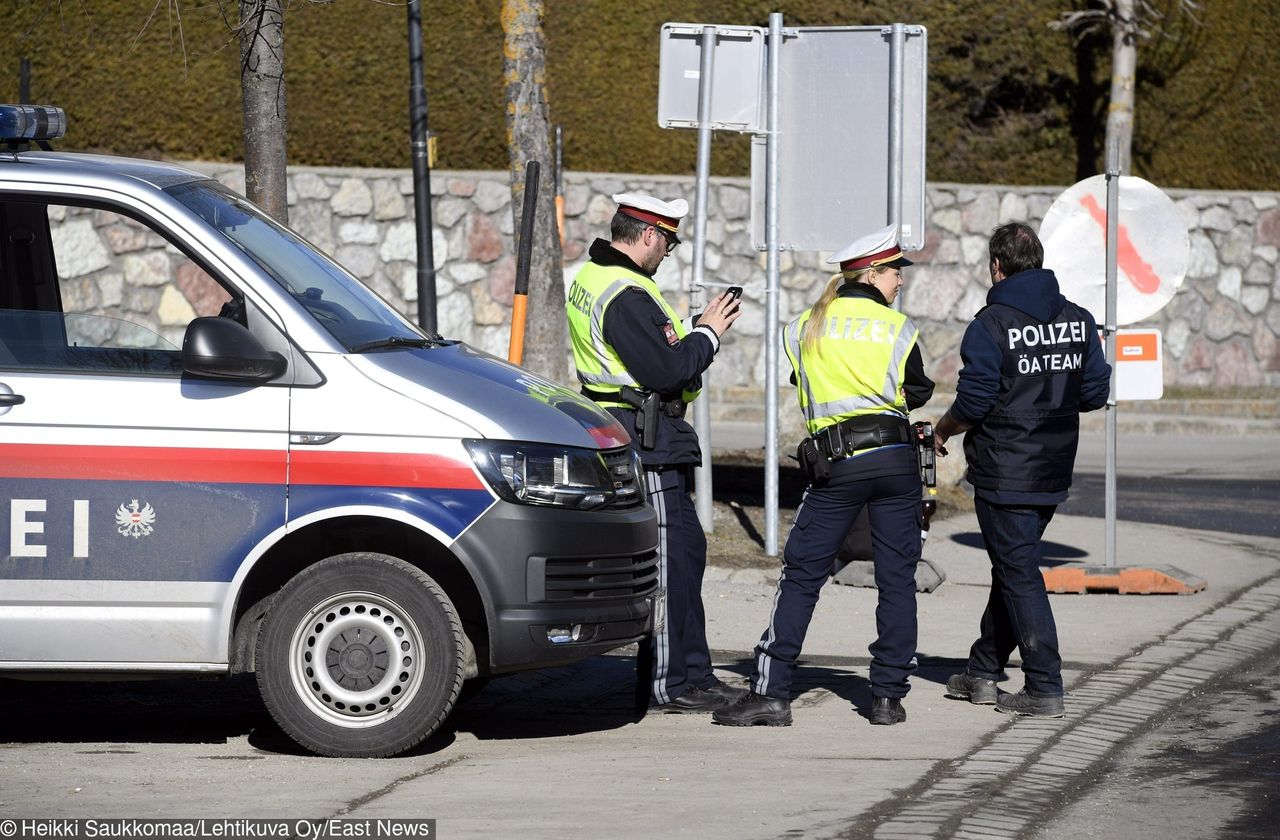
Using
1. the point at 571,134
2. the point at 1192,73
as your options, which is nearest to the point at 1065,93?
the point at 1192,73

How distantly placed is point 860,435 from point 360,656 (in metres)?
2.00

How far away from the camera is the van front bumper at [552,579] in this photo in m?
5.98

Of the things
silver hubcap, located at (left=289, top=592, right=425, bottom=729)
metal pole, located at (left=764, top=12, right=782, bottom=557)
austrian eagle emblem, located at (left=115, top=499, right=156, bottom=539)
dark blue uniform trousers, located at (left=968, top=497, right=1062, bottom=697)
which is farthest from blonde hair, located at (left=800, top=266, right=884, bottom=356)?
metal pole, located at (left=764, top=12, right=782, bottom=557)

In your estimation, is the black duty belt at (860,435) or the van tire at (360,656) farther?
the black duty belt at (860,435)

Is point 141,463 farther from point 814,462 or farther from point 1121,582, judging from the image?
point 1121,582

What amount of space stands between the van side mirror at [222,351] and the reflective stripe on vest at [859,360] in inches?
79.4

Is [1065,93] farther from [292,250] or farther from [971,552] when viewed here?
[292,250]

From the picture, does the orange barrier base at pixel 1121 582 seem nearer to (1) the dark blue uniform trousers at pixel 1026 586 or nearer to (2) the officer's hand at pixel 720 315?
(1) the dark blue uniform trousers at pixel 1026 586

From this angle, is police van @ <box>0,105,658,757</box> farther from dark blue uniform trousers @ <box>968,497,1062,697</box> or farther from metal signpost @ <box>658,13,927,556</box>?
metal signpost @ <box>658,13,927,556</box>

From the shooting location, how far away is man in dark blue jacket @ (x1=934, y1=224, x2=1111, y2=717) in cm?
682

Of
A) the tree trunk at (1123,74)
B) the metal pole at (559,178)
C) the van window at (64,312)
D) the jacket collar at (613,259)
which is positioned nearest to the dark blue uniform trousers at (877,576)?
the jacket collar at (613,259)

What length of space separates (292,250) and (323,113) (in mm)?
12666

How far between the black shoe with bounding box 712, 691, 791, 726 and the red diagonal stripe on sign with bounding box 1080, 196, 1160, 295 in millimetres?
4170

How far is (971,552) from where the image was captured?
37.0ft
